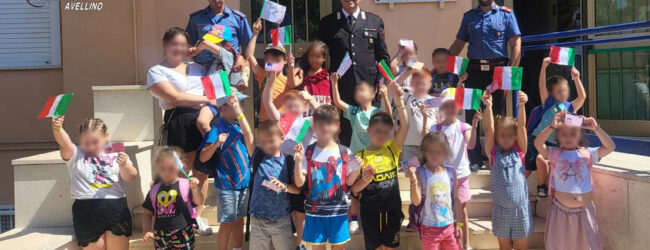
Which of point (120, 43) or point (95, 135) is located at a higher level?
point (120, 43)

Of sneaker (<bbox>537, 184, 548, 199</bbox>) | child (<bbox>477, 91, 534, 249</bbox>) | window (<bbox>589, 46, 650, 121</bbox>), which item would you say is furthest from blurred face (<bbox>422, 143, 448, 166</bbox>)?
window (<bbox>589, 46, 650, 121</bbox>)

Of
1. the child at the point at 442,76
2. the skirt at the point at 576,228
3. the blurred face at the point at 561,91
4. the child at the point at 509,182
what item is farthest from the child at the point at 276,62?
the skirt at the point at 576,228

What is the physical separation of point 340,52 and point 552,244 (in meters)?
2.23

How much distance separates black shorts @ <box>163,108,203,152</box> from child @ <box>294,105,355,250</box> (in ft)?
A: 3.28

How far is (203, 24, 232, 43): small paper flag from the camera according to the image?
4.23m

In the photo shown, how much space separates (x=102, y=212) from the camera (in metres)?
3.65

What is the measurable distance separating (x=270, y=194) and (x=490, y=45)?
2.66m

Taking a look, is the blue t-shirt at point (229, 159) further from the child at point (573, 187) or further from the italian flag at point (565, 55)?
the italian flag at point (565, 55)

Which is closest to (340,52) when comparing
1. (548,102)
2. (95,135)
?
(548,102)

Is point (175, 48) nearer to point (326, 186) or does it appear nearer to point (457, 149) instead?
point (326, 186)

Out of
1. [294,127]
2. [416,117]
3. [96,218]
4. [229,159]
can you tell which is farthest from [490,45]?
[96,218]

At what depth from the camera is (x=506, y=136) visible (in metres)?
3.76

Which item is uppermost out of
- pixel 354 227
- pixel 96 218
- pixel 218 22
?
pixel 218 22

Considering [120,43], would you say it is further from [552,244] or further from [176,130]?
[552,244]
